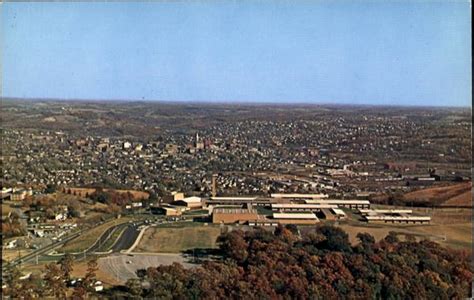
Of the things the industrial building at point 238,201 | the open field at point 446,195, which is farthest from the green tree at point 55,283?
the open field at point 446,195

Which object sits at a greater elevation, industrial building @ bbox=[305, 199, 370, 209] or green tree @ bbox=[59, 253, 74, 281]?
industrial building @ bbox=[305, 199, 370, 209]

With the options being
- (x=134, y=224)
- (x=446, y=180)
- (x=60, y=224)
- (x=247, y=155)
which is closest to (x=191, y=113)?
(x=247, y=155)

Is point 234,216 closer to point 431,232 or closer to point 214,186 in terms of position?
point 214,186

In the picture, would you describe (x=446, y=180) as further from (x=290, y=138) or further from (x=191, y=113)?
(x=191, y=113)

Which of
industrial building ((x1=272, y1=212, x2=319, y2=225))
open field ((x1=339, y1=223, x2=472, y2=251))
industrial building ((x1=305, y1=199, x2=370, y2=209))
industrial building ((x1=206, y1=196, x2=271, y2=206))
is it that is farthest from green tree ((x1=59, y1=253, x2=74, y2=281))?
open field ((x1=339, y1=223, x2=472, y2=251))

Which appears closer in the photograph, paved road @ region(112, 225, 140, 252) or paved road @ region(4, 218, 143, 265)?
paved road @ region(4, 218, 143, 265)

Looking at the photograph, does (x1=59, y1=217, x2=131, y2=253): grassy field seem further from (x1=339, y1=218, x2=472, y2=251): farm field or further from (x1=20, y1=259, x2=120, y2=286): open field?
(x1=339, y1=218, x2=472, y2=251): farm field
